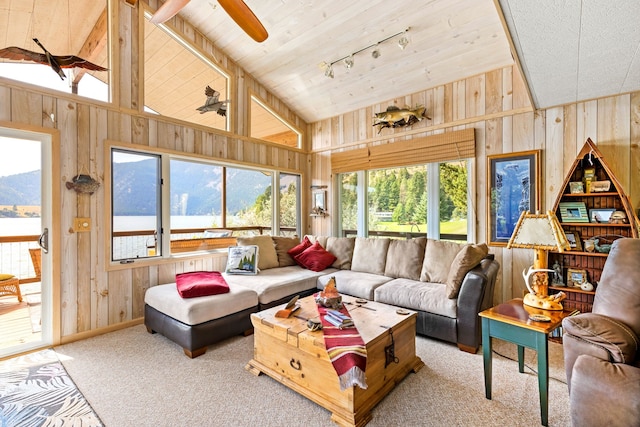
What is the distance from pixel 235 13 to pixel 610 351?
303 centimetres

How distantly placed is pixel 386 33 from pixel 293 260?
10.4 ft

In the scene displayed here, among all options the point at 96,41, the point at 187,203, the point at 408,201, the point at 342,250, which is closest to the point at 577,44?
the point at 408,201

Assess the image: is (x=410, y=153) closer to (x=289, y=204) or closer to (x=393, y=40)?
(x=393, y=40)

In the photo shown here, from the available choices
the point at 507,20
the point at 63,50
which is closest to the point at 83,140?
the point at 63,50

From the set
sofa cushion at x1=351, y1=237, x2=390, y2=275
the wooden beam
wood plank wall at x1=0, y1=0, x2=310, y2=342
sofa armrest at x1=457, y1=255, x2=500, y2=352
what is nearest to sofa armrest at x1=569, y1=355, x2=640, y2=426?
sofa armrest at x1=457, y1=255, x2=500, y2=352

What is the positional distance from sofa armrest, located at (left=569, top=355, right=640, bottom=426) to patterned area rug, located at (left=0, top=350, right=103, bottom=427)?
255 centimetres

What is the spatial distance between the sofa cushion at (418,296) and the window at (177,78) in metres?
3.19

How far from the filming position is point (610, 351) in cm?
140

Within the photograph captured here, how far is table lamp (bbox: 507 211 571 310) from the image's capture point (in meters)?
1.94

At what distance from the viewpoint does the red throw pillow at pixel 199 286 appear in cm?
274

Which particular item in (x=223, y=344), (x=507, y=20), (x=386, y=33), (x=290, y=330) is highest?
(x=386, y=33)

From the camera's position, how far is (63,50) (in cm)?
322

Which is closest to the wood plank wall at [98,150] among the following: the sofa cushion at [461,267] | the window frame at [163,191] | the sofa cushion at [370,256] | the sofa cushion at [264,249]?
the window frame at [163,191]

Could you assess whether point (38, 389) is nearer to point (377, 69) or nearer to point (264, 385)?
point (264, 385)
